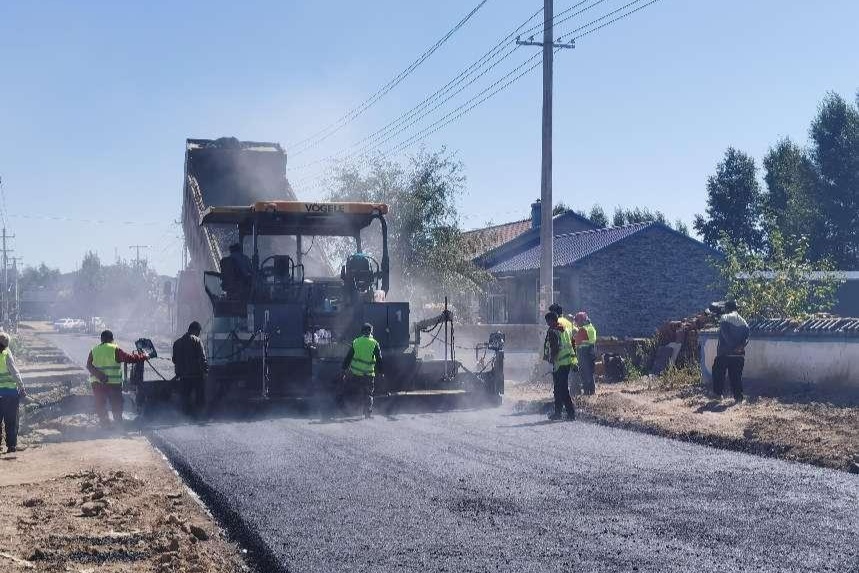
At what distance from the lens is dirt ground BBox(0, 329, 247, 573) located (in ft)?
23.0

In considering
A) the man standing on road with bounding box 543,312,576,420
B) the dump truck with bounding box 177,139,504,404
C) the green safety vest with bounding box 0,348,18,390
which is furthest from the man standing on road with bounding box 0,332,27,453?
the man standing on road with bounding box 543,312,576,420

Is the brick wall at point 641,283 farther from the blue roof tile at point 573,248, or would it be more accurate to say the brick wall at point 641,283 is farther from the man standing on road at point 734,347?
the man standing on road at point 734,347

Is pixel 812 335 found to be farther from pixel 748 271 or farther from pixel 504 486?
pixel 504 486

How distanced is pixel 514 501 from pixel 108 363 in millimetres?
8276

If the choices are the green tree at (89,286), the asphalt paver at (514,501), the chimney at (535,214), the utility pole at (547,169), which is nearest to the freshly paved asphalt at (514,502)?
the asphalt paver at (514,501)

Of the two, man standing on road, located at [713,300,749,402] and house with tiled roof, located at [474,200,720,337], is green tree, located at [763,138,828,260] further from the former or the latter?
man standing on road, located at [713,300,749,402]

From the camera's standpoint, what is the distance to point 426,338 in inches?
1103

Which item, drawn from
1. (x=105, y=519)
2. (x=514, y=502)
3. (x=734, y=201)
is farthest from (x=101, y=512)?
(x=734, y=201)

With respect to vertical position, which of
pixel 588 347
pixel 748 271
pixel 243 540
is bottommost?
pixel 243 540

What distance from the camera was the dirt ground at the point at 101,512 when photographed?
7012mm

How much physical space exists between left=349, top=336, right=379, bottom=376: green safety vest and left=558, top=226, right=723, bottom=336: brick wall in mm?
27663

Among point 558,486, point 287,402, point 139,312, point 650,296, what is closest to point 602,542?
point 558,486

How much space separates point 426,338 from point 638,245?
1763 cm

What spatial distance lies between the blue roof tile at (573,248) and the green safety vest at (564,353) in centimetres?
2659
